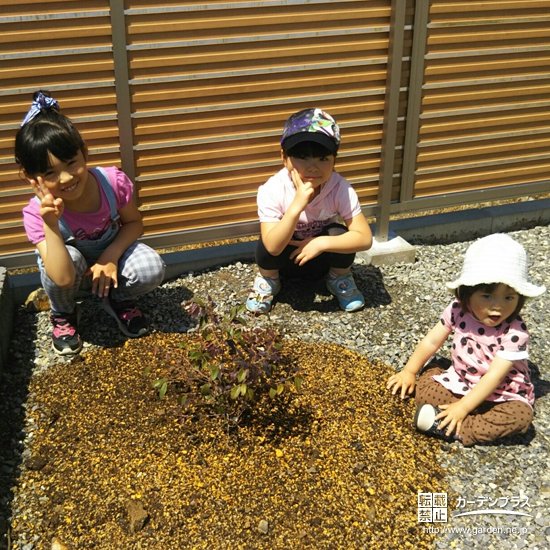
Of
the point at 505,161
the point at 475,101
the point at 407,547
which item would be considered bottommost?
the point at 407,547

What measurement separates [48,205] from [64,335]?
0.84 meters

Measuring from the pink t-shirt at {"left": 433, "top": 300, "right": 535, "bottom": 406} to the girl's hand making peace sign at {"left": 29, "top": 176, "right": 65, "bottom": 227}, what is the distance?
6.83 ft

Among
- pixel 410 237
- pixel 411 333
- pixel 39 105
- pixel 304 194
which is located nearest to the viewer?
pixel 39 105

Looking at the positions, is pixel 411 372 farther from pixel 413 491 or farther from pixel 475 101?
pixel 475 101

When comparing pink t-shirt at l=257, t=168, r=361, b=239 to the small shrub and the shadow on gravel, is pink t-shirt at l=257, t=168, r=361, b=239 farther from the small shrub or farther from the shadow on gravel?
the shadow on gravel

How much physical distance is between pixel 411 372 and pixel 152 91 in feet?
7.49

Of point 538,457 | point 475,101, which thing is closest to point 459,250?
point 475,101

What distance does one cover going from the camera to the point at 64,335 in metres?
4.11

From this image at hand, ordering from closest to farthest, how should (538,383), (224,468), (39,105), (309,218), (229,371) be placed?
(224,468)
(229,371)
(39,105)
(538,383)
(309,218)

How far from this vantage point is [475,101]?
201 inches

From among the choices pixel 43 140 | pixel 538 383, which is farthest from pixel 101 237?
pixel 538 383

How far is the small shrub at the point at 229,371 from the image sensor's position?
3.31 meters

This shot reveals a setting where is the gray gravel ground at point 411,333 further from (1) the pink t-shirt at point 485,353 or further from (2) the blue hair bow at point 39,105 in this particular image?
(2) the blue hair bow at point 39,105

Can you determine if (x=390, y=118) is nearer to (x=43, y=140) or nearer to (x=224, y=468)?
(x=43, y=140)
